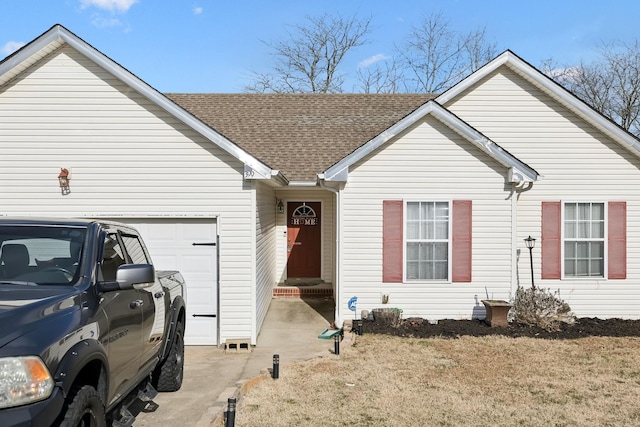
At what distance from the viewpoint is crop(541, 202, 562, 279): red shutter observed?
38.0ft

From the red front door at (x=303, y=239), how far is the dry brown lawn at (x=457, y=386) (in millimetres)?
5997

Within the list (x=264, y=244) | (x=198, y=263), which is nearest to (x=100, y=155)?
(x=198, y=263)

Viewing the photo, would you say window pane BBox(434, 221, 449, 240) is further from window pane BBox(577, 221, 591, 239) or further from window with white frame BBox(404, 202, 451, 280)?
window pane BBox(577, 221, 591, 239)

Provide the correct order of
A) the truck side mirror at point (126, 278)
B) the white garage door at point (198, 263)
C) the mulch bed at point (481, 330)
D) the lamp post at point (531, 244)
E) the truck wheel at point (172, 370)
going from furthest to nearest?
1. the lamp post at point (531, 244)
2. the mulch bed at point (481, 330)
3. the white garage door at point (198, 263)
4. the truck wheel at point (172, 370)
5. the truck side mirror at point (126, 278)

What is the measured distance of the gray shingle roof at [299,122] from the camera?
551 inches

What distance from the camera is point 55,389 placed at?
3053mm

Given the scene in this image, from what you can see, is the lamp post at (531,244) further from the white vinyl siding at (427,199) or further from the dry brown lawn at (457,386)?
the dry brown lawn at (457,386)

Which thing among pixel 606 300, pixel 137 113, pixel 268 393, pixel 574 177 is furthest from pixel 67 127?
pixel 606 300

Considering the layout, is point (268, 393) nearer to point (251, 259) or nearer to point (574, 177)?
point (251, 259)

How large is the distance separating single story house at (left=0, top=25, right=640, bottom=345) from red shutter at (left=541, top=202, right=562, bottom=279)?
0.03 metres

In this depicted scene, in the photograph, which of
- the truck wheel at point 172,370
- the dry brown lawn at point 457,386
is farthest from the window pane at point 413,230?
the truck wheel at point 172,370

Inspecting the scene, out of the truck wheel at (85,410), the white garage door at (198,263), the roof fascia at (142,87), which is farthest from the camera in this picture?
the white garage door at (198,263)

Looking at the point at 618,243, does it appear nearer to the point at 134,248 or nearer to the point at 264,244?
the point at 264,244

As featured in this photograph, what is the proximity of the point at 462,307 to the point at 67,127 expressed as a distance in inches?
339
